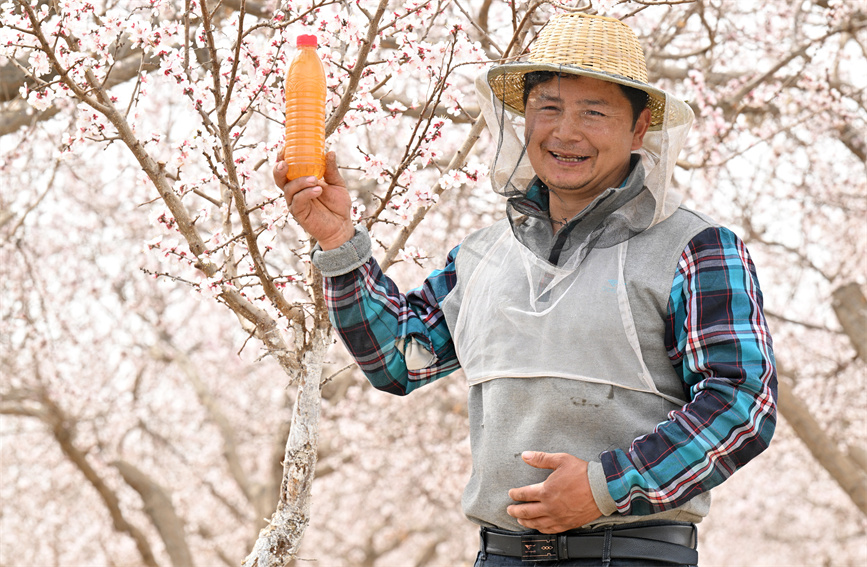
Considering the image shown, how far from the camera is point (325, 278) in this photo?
2.06 metres

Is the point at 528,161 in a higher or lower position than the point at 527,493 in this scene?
higher

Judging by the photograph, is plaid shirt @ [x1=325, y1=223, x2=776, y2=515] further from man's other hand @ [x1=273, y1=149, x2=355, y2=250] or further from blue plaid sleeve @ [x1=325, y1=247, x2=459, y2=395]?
man's other hand @ [x1=273, y1=149, x2=355, y2=250]

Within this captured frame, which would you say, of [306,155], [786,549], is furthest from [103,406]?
[786,549]

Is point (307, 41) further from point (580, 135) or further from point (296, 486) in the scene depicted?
point (296, 486)

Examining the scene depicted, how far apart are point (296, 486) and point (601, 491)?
892 mm

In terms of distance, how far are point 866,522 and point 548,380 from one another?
37.8 feet

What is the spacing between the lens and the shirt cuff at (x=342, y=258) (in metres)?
2.03

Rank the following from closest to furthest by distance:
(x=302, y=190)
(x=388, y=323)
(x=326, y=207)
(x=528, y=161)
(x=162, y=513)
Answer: (x=302, y=190)
(x=326, y=207)
(x=388, y=323)
(x=528, y=161)
(x=162, y=513)

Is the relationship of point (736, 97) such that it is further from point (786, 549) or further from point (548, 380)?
point (786, 549)

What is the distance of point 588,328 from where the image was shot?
5.89ft

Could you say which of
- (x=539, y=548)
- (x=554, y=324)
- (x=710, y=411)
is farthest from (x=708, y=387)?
(x=539, y=548)

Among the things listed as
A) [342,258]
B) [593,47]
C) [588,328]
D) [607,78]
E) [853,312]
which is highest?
[853,312]

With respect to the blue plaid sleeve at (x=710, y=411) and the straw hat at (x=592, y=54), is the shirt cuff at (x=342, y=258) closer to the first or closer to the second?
the straw hat at (x=592, y=54)

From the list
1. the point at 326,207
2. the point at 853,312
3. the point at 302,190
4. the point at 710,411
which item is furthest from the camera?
the point at 853,312
